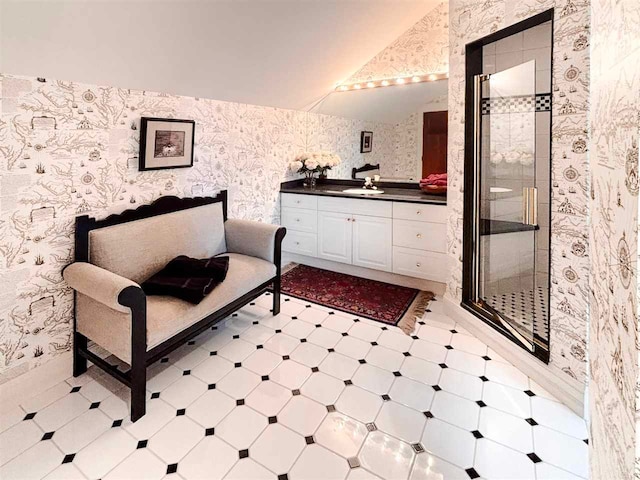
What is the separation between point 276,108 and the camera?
3.96 meters

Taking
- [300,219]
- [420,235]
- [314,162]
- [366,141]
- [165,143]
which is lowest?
[420,235]

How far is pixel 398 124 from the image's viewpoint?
4.02 m

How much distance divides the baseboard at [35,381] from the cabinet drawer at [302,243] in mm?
2405

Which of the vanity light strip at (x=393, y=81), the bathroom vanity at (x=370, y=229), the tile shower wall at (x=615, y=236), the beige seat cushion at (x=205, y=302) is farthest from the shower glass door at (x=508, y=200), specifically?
the tile shower wall at (x=615, y=236)

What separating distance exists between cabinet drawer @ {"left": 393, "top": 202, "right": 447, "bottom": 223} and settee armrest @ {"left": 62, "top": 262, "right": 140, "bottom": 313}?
236 cm

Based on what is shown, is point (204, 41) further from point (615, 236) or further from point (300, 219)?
point (615, 236)

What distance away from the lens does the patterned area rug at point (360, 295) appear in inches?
124

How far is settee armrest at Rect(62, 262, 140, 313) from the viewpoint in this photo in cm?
188

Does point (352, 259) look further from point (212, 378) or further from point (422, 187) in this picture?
point (212, 378)

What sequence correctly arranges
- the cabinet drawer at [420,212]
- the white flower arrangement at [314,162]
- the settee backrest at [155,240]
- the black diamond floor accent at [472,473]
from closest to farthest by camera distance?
the black diamond floor accent at [472,473]
the settee backrest at [155,240]
the cabinet drawer at [420,212]
the white flower arrangement at [314,162]

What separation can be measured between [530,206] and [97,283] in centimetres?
283

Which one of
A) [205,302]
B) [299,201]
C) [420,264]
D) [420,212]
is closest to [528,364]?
[420,264]

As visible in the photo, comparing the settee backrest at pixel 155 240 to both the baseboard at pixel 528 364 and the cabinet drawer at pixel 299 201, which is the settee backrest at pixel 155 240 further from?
the baseboard at pixel 528 364

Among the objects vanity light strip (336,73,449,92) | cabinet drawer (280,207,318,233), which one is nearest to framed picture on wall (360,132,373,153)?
vanity light strip (336,73,449,92)
